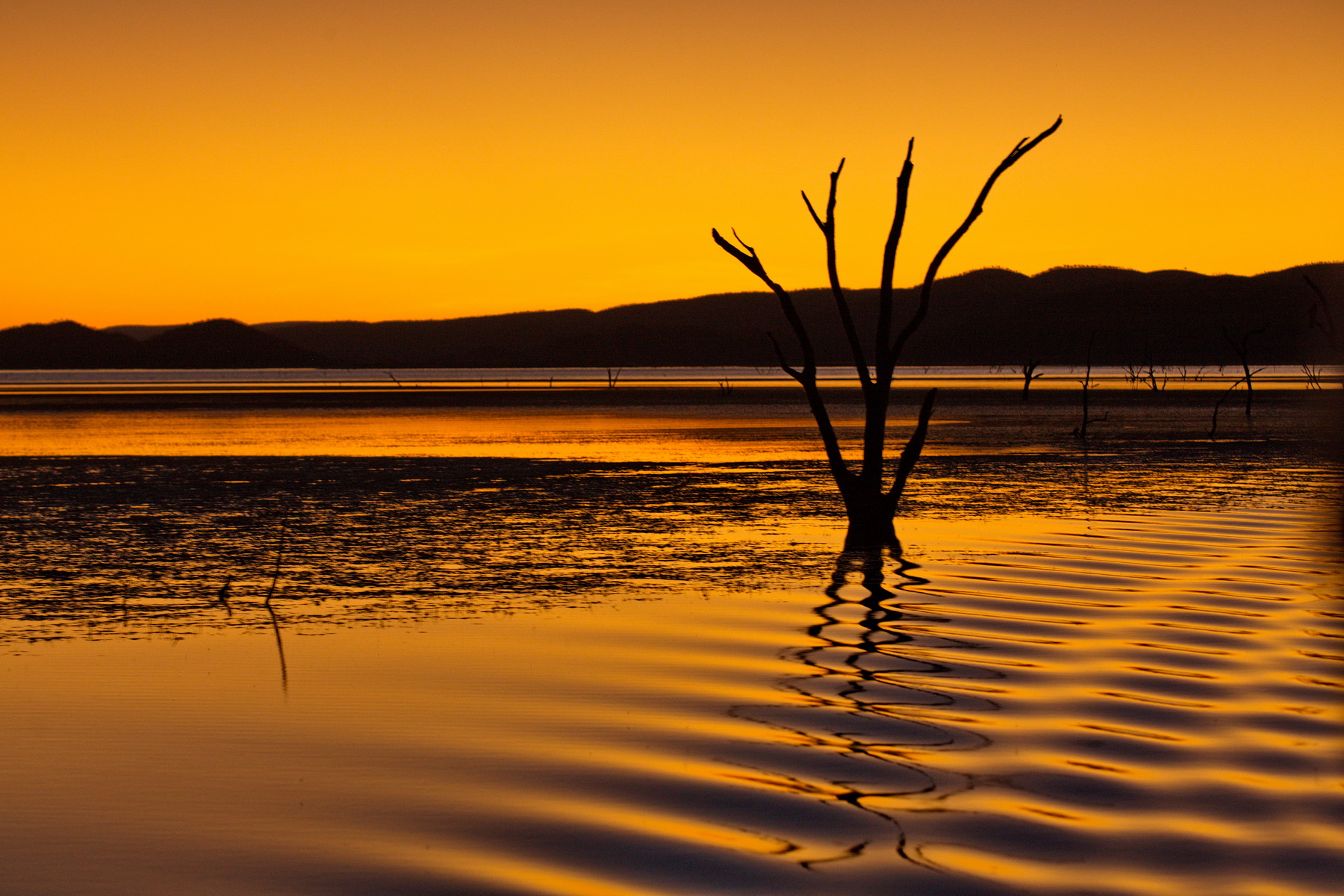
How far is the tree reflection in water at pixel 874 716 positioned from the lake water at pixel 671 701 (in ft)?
0.09

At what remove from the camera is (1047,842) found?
5176 mm

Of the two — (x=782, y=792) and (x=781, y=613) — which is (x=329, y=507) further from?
(x=782, y=792)

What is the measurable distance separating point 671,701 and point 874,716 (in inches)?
43.3

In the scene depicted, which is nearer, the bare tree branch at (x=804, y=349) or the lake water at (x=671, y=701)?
the lake water at (x=671, y=701)

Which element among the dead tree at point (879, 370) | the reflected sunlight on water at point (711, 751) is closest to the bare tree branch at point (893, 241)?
the dead tree at point (879, 370)

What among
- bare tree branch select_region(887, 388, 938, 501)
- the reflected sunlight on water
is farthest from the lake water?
bare tree branch select_region(887, 388, 938, 501)

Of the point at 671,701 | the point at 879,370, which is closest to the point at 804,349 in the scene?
the point at 879,370

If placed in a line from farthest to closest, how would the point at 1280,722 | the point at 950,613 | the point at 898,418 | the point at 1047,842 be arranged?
the point at 898,418, the point at 950,613, the point at 1280,722, the point at 1047,842

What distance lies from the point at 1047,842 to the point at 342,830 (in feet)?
8.68

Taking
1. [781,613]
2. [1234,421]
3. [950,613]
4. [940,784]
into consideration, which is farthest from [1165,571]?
[1234,421]

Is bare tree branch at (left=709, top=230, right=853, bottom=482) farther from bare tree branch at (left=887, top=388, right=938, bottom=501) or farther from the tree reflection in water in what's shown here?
the tree reflection in water

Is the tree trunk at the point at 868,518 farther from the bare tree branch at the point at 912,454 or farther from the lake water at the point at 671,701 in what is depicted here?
the lake water at the point at 671,701

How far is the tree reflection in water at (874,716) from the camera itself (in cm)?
574

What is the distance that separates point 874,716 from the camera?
7043 mm
